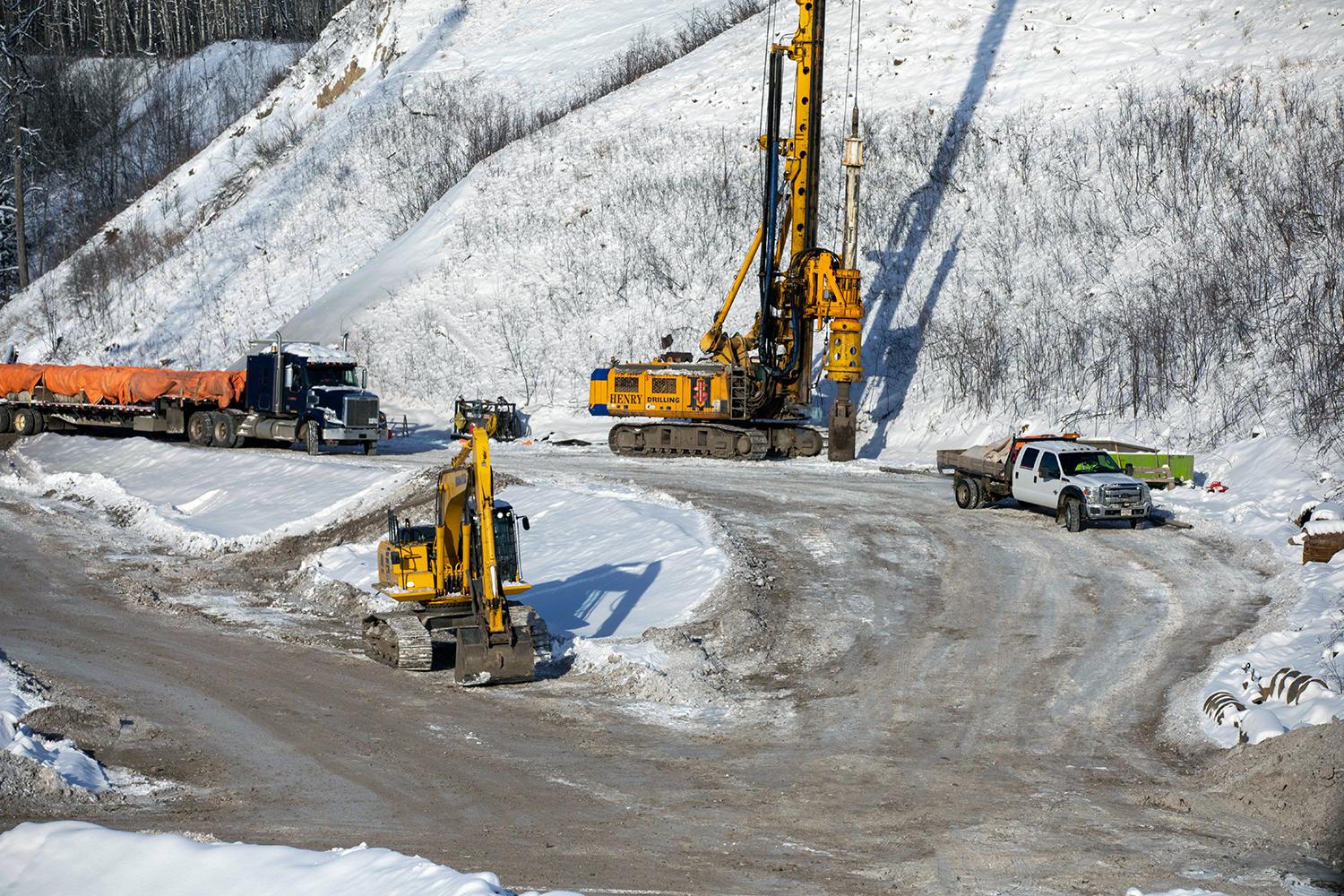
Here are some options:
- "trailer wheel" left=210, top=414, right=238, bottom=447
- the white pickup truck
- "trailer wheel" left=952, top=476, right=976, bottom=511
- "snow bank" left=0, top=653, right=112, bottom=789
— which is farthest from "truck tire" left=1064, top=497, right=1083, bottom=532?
"trailer wheel" left=210, top=414, right=238, bottom=447

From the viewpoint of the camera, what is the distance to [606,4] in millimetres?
69875

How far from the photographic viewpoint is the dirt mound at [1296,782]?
1138cm

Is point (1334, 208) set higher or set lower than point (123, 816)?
higher

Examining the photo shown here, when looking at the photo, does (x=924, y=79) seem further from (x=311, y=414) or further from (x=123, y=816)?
(x=123, y=816)

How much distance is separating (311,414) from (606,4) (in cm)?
4065

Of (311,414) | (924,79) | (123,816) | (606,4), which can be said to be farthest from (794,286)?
(606,4)

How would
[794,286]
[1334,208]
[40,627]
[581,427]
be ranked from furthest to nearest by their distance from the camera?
1. [581,427]
2. [1334,208]
3. [794,286]
4. [40,627]

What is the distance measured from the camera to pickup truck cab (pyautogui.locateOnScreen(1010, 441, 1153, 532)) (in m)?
24.8

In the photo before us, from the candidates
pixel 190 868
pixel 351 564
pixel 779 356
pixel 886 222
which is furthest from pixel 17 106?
pixel 190 868

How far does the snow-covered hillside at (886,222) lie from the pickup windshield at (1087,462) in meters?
6.33

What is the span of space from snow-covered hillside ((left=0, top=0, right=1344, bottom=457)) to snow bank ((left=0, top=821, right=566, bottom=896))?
26.2m

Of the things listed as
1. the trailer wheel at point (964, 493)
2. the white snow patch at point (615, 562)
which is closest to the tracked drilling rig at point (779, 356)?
the trailer wheel at point (964, 493)

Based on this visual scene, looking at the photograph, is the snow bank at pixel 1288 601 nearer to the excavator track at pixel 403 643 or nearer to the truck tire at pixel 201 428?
the excavator track at pixel 403 643

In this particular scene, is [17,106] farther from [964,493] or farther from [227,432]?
[964,493]
